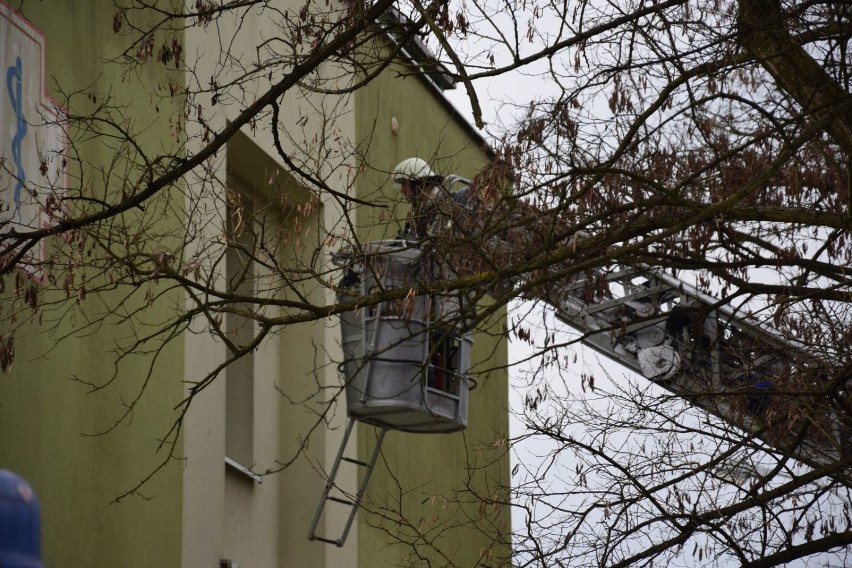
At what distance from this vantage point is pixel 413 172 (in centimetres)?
1011

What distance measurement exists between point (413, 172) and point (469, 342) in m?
1.85

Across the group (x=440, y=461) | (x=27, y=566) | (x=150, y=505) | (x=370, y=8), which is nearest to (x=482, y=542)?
(x=440, y=461)

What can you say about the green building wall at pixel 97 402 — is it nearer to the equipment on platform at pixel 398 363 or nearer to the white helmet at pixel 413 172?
the white helmet at pixel 413 172

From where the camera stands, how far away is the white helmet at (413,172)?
9570mm

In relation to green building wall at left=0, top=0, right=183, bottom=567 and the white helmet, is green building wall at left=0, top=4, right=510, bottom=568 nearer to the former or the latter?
green building wall at left=0, top=0, right=183, bottom=567

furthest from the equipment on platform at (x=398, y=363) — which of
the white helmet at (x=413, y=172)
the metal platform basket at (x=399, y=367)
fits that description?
the white helmet at (x=413, y=172)

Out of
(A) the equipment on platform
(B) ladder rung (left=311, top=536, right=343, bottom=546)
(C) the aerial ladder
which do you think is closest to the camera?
(C) the aerial ladder

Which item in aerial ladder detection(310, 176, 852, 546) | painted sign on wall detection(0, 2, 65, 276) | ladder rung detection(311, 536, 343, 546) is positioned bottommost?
ladder rung detection(311, 536, 343, 546)

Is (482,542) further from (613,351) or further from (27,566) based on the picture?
(27,566)

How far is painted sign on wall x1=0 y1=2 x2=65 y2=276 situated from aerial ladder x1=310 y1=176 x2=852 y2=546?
193 centimetres

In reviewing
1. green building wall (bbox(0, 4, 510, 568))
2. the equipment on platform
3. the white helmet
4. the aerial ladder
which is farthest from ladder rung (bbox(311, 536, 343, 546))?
the white helmet

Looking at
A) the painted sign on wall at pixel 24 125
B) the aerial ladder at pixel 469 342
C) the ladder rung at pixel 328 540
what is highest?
the painted sign on wall at pixel 24 125

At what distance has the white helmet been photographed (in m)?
9.57

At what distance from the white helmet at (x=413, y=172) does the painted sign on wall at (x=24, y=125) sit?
222cm
